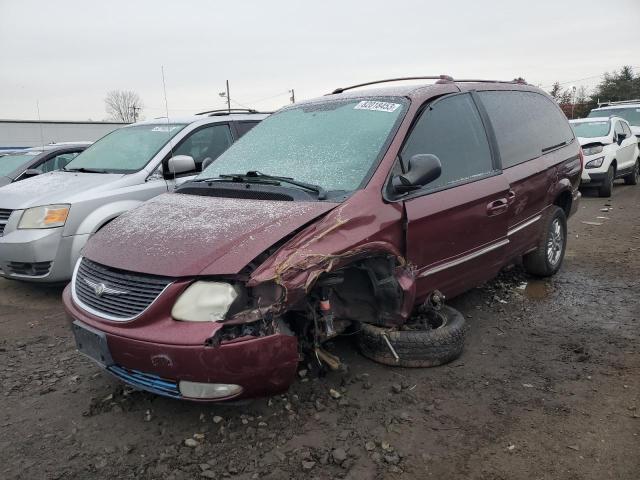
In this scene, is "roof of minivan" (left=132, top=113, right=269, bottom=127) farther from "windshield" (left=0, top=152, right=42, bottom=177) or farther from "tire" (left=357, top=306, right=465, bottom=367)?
"windshield" (left=0, top=152, right=42, bottom=177)

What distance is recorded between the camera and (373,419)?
2.79 m

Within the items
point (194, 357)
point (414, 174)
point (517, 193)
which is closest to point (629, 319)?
point (517, 193)

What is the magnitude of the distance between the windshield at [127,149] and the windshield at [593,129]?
9.27 meters

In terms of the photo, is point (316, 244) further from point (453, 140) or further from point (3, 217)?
point (3, 217)

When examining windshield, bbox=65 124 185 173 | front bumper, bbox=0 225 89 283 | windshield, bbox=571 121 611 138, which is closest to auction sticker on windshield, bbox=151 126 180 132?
windshield, bbox=65 124 185 173

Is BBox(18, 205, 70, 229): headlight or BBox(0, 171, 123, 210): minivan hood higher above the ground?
BBox(0, 171, 123, 210): minivan hood

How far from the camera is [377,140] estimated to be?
3301mm

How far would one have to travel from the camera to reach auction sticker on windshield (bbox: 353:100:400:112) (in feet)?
11.5

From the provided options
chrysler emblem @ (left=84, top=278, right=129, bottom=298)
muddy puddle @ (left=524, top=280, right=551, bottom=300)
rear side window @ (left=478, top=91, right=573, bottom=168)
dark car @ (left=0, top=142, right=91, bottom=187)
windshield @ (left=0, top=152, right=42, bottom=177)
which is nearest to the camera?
chrysler emblem @ (left=84, top=278, right=129, bottom=298)

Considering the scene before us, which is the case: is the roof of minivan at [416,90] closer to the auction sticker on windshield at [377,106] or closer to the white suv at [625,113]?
the auction sticker on windshield at [377,106]

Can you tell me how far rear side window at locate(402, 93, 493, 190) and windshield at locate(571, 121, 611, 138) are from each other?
8.71 m

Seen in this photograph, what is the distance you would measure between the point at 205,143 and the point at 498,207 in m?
3.57

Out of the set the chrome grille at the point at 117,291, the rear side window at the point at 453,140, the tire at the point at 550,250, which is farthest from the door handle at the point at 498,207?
the chrome grille at the point at 117,291

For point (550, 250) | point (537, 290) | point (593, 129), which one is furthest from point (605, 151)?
point (537, 290)
